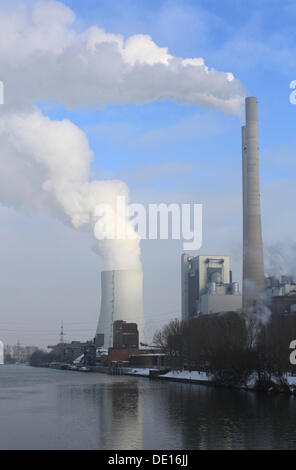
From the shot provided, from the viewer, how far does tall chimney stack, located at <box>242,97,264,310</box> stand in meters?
52.8

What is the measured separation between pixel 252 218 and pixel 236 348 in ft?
58.2

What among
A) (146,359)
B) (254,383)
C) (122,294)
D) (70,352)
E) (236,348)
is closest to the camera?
(254,383)

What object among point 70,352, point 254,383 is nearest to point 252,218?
point 254,383

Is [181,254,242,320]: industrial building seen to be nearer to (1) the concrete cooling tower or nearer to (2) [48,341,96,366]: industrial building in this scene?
(1) the concrete cooling tower

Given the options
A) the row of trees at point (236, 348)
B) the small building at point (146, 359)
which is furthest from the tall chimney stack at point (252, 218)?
the small building at point (146, 359)

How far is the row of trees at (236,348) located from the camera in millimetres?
34781

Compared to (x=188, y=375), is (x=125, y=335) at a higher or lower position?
higher

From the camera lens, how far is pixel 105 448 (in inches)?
628

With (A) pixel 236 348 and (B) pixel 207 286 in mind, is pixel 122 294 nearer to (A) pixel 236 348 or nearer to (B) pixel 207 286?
(B) pixel 207 286

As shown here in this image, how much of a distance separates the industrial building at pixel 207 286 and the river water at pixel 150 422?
44974 millimetres

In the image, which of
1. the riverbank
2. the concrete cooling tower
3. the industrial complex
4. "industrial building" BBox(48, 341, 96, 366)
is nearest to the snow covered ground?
the riverbank

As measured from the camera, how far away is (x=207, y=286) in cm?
8125

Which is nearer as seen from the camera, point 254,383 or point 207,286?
point 254,383

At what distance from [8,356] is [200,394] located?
14794 cm
